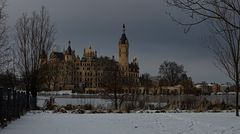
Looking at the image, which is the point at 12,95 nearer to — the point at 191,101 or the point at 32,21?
the point at 32,21

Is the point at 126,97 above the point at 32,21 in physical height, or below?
below

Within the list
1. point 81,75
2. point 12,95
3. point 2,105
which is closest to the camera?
point 2,105

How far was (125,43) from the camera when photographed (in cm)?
14900

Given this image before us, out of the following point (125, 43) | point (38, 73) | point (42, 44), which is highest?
point (125, 43)

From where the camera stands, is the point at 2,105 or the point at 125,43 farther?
the point at 125,43

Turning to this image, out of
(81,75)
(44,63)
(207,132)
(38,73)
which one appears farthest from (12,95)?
(81,75)

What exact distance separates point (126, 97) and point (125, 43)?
356 feet

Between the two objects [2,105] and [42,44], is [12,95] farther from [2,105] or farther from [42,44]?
[42,44]

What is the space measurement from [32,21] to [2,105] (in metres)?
22.1

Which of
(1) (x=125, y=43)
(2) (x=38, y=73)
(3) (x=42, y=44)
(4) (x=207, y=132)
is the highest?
(1) (x=125, y=43)

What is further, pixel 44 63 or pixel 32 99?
pixel 44 63

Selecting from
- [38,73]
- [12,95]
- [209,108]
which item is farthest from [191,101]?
[12,95]

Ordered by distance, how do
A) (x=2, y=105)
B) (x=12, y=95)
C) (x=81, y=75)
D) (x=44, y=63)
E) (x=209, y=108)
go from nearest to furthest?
(x=2, y=105) → (x=12, y=95) → (x=209, y=108) → (x=44, y=63) → (x=81, y=75)

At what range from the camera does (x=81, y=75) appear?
546 ft
